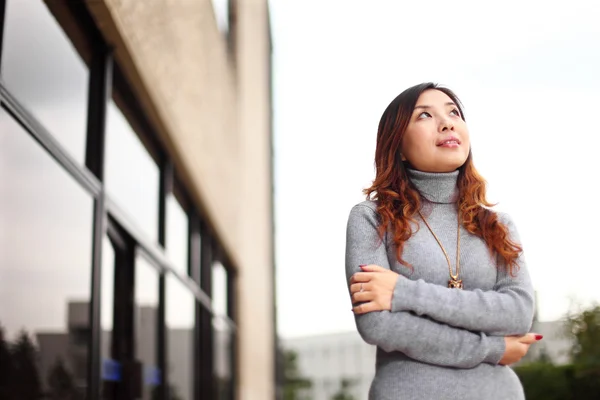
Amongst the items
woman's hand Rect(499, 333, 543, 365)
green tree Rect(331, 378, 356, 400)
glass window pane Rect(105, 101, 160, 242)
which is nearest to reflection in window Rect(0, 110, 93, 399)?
glass window pane Rect(105, 101, 160, 242)

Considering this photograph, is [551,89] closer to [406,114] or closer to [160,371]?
[160,371]

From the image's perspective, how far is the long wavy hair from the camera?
4.34 ft

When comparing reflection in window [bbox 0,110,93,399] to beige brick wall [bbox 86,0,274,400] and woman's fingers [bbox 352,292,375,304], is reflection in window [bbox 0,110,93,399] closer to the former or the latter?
beige brick wall [bbox 86,0,274,400]

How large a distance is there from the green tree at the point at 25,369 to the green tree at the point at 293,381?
13252mm

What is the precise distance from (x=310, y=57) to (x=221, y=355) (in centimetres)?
645

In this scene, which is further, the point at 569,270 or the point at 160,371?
the point at 569,270

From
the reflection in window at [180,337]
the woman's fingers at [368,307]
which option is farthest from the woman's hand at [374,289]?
the reflection in window at [180,337]

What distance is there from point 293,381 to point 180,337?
10638 millimetres

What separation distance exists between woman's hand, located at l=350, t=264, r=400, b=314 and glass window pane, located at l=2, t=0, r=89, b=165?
1591 mm

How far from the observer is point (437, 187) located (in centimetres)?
139

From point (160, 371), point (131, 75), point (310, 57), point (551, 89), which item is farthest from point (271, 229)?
point (131, 75)

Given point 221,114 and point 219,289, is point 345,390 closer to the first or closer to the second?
point 219,289

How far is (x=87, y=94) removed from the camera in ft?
11.6

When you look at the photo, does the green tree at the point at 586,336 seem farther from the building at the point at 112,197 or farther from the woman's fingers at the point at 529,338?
the woman's fingers at the point at 529,338
